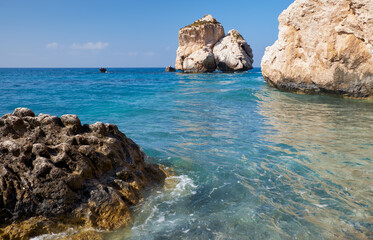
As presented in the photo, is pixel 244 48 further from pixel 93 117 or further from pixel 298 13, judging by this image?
pixel 93 117

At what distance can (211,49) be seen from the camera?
6300cm

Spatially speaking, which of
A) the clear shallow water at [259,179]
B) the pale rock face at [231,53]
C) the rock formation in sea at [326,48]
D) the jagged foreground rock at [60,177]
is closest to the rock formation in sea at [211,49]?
the pale rock face at [231,53]

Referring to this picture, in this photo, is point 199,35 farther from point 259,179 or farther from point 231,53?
point 259,179

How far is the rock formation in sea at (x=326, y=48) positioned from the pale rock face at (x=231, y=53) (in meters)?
42.0

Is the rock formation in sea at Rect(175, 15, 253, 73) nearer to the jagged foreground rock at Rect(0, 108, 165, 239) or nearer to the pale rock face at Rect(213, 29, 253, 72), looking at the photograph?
the pale rock face at Rect(213, 29, 253, 72)

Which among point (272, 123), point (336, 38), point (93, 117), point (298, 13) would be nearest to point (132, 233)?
point (272, 123)

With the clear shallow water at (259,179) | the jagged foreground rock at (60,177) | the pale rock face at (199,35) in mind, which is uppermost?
the pale rock face at (199,35)

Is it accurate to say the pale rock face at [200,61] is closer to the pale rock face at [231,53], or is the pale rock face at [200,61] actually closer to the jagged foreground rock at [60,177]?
the pale rock face at [231,53]

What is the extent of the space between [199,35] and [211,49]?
4.12 metres

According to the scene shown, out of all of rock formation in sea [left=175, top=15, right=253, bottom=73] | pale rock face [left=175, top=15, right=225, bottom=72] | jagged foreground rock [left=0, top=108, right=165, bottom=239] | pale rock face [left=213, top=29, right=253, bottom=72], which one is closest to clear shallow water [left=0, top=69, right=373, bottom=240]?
jagged foreground rock [left=0, top=108, right=165, bottom=239]

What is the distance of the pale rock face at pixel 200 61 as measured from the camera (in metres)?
58.8

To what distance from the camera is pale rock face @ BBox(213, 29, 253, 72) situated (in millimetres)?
60506

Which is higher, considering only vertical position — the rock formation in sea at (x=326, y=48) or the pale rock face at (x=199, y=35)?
the pale rock face at (x=199, y=35)

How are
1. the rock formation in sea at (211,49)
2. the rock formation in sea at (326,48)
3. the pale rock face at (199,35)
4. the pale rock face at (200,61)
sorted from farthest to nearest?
the pale rock face at (199,35), the rock formation in sea at (211,49), the pale rock face at (200,61), the rock formation in sea at (326,48)
